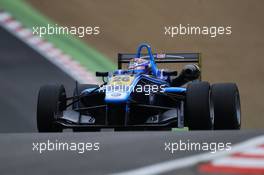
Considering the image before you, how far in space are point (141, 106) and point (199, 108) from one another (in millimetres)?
621

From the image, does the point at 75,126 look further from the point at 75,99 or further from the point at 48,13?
the point at 48,13

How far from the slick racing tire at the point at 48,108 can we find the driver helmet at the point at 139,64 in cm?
93

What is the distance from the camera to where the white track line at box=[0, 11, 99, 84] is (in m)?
10.3

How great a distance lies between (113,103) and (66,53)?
169 inches

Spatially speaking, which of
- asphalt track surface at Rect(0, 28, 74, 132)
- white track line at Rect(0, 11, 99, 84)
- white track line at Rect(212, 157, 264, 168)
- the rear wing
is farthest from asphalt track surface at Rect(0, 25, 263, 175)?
white track line at Rect(0, 11, 99, 84)

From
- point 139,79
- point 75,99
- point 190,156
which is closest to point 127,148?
point 190,156

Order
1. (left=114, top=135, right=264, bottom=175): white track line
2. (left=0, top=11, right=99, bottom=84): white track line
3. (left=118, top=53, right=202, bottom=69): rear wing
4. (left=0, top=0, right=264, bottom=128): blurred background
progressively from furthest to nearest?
1. (left=0, top=11, right=99, bottom=84): white track line
2. (left=0, top=0, right=264, bottom=128): blurred background
3. (left=118, top=53, right=202, bottom=69): rear wing
4. (left=114, top=135, right=264, bottom=175): white track line

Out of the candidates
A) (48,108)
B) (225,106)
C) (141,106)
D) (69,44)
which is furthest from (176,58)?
(69,44)

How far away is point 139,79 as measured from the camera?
670 cm

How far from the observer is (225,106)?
6.12 m

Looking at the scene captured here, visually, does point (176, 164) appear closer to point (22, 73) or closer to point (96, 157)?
point (96, 157)

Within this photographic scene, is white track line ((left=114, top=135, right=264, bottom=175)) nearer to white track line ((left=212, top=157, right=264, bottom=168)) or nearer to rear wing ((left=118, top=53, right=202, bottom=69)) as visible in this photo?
white track line ((left=212, top=157, right=264, bottom=168))

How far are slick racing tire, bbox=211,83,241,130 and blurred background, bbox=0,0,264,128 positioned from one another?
3680 mm

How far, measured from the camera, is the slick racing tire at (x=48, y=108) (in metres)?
6.32
